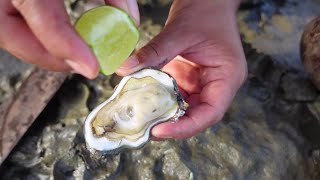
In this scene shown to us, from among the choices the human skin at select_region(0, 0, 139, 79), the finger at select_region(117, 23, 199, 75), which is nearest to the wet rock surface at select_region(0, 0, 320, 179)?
the finger at select_region(117, 23, 199, 75)

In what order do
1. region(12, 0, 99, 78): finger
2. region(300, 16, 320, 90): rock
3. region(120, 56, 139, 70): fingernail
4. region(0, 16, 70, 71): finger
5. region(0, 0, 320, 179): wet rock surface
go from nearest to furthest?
region(12, 0, 99, 78): finger → region(0, 16, 70, 71): finger → region(120, 56, 139, 70): fingernail → region(0, 0, 320, 179): wet rock surface → region(300, 16, 320, 90): rock

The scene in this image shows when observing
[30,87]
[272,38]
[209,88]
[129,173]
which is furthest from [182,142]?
[272,38]

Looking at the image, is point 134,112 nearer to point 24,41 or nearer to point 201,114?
point 201,114

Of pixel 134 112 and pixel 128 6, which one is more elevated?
pixel 128 6

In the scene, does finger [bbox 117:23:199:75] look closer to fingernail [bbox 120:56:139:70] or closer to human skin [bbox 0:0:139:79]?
fingernail [bbox 120:56:139:70]

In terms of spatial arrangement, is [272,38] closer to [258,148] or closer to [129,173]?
[258,148]

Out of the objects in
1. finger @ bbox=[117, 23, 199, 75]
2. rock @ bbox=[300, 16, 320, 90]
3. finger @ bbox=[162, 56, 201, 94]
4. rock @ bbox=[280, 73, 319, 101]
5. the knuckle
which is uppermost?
the knuckle

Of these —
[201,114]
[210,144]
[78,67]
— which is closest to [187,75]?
[201,114]

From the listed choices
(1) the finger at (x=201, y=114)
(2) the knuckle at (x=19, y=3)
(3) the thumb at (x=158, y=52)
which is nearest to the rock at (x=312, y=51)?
(1) the finger at (x=201, y=114)
